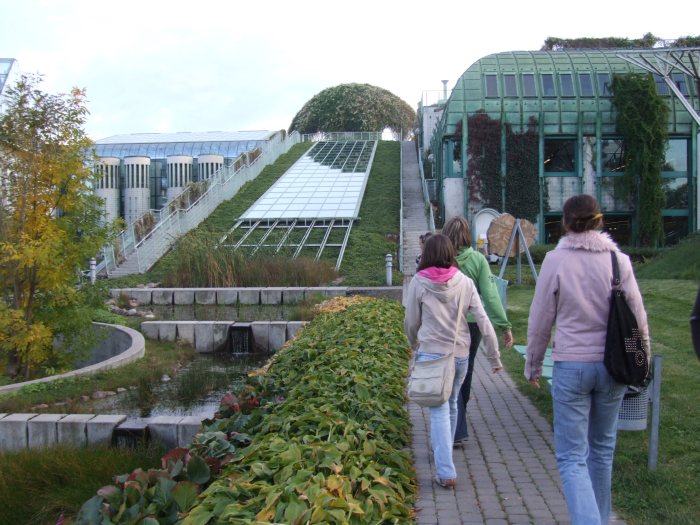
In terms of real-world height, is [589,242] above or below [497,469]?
above

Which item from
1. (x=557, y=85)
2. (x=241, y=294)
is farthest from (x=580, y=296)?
(x=557, y=85)

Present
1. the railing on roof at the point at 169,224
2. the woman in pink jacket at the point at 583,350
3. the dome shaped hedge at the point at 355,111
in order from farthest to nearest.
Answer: the dome shaped hedge at the point at 355,111 → the railing on roof at the point at 169,224 → the woman in pink jacket at the point at 583,350

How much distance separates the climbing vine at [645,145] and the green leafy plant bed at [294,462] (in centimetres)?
2425

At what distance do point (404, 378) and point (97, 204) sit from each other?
17.6 feet

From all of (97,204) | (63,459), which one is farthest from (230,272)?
(63,459)

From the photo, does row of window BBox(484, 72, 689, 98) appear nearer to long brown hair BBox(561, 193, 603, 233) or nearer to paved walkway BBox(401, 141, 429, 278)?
paved walkway BBox(401, 141, 429, 278)

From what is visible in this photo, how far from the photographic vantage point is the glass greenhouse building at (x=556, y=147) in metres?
30.0

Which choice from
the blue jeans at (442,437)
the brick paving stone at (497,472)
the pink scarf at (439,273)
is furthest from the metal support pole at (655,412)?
the pink scarf at (439,273)

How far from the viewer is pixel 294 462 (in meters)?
4.34

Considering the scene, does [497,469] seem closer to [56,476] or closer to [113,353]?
[56,476]

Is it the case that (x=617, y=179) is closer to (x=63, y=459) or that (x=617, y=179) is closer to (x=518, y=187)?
(x=518, y=187)

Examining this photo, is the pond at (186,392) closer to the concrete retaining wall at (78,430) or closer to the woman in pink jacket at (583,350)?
the concrete retaining wall at (78,430)

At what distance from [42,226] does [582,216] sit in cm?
803

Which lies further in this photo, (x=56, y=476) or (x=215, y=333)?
(x=215, y=333)
